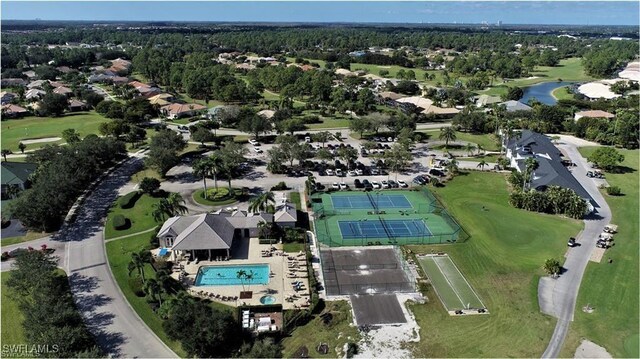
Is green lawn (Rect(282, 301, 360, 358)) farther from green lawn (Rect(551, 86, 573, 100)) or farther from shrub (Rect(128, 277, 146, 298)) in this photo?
green lawn (Rect(551, 86, 573, 100))

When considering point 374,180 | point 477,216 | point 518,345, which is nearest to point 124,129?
point 374,180

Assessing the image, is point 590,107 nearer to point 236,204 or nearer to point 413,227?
point 413,227

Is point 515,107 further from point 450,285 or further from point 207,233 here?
point 207,233

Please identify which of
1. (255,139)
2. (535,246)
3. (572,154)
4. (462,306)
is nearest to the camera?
(462,306)

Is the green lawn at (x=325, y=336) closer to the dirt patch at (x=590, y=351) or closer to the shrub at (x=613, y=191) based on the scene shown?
the dirt patch at (x=590, y=351)

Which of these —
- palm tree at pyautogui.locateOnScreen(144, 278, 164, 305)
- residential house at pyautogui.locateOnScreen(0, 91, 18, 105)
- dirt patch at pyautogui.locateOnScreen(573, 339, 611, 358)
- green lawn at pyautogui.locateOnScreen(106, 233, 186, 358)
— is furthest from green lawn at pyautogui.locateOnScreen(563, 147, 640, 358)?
residential house at pyautogui.locateOnScreen(0, 91, 18, 105)

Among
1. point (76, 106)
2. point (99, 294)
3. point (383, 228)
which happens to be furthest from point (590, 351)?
point (76, 106)
